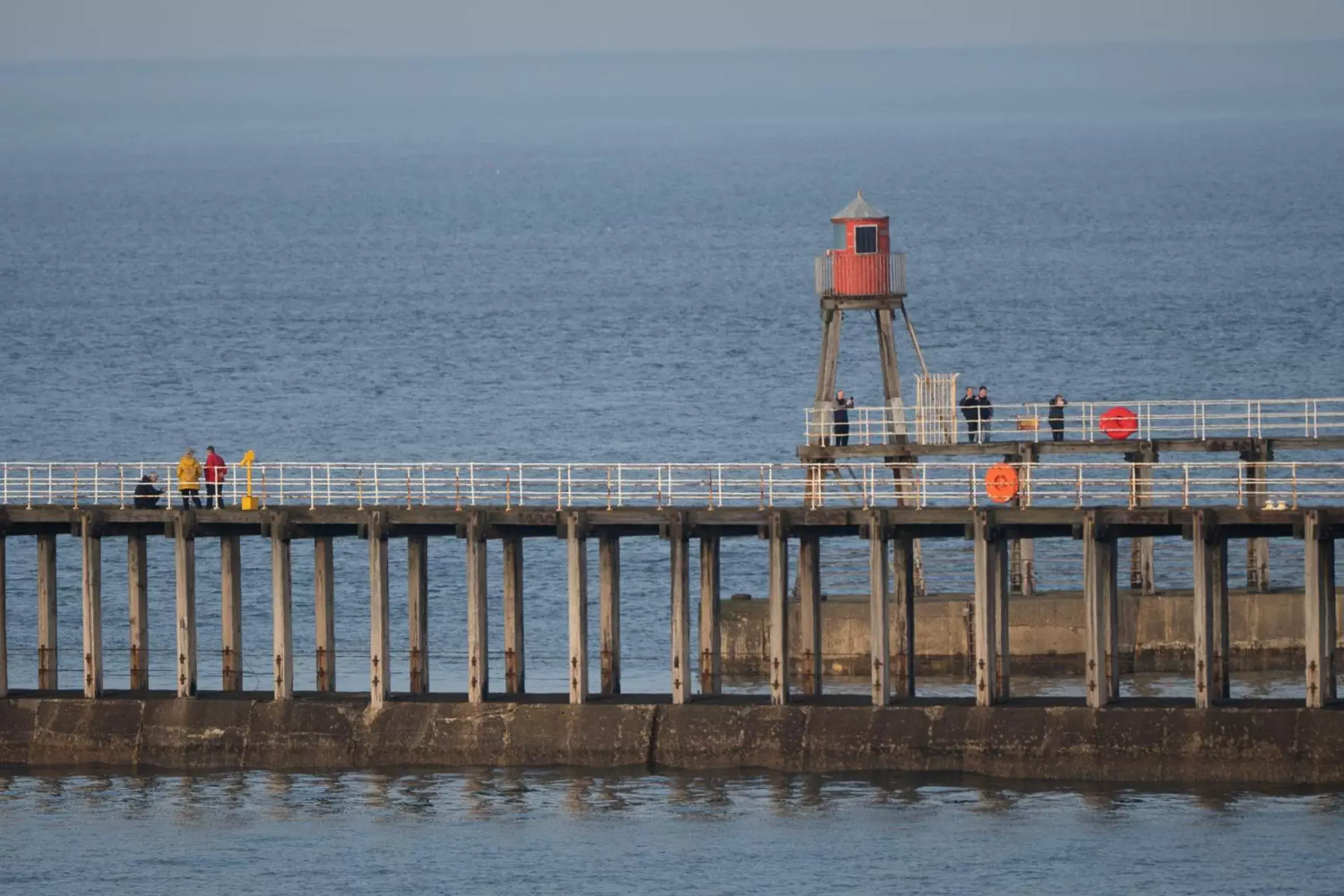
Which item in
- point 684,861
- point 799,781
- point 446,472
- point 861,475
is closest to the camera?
point 684,861

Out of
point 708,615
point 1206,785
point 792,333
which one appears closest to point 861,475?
point 708,615

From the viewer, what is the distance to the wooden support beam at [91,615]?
2317 inches

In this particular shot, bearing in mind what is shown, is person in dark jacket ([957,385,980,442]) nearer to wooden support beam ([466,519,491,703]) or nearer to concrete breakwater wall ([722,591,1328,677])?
concrete breakwater wall ([722,591,1328,677])

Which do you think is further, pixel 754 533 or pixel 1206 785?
pixel 754 533

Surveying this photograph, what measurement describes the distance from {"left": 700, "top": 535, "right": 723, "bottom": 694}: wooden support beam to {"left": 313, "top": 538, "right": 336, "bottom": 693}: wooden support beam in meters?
6.97

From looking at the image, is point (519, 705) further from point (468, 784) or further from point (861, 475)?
point (861, 475)

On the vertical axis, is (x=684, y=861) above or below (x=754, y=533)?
below

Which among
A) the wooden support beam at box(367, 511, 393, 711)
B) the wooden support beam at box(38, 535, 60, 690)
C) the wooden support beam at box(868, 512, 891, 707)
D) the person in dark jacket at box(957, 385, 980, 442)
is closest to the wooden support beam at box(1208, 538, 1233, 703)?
the wooden support beam at box(868, 512, 891, 707)

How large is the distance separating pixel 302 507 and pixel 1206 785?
56.9ft

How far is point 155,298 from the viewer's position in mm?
181125

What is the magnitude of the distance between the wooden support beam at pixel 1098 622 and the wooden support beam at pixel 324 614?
46.4 ft

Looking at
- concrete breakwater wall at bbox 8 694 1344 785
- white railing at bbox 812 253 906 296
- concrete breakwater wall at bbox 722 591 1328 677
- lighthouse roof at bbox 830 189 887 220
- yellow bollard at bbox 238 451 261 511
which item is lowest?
concrete breakwater wall at bbox 8 694 1344 785

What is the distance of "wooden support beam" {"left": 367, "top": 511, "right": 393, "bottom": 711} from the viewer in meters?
57.3

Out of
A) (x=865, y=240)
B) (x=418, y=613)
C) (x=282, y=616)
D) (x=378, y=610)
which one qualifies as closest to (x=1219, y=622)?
(x=865, y=240)
